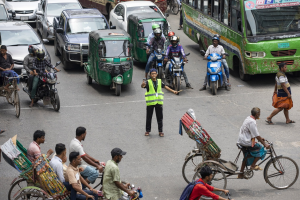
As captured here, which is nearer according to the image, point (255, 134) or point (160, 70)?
point (255, 134)

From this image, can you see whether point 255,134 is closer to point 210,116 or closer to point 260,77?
point 210,116

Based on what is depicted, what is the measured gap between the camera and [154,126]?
40.4 ft

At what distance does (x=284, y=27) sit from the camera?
1536 centimetres

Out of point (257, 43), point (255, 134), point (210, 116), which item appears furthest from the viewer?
point (257, 43)

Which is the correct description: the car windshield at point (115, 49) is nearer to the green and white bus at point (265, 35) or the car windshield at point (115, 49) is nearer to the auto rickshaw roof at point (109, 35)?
the auto rickshaw roof at point (109, 35)

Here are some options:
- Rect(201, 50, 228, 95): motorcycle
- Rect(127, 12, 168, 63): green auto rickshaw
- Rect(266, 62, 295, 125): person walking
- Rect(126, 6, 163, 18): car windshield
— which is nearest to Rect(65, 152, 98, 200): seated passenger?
Rect(266, 62, 295, 125): person walking

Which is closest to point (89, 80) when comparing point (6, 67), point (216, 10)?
point (6, 67)

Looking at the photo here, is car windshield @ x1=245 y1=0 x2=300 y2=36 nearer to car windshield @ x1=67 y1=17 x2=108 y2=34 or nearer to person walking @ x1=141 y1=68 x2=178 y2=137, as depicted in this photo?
person walking @ x1=141 y1=68 x2=178 y2=137

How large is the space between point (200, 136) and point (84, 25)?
11.0 metres

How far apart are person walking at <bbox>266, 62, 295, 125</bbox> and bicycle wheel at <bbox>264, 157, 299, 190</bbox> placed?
11.5ft

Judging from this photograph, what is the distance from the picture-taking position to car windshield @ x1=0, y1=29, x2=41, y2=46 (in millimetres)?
16844

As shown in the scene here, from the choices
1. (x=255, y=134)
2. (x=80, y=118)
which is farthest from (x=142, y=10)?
(x=255, y=134)

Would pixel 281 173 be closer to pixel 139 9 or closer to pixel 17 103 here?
pixel 17 103

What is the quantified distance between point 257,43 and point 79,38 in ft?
20.3
